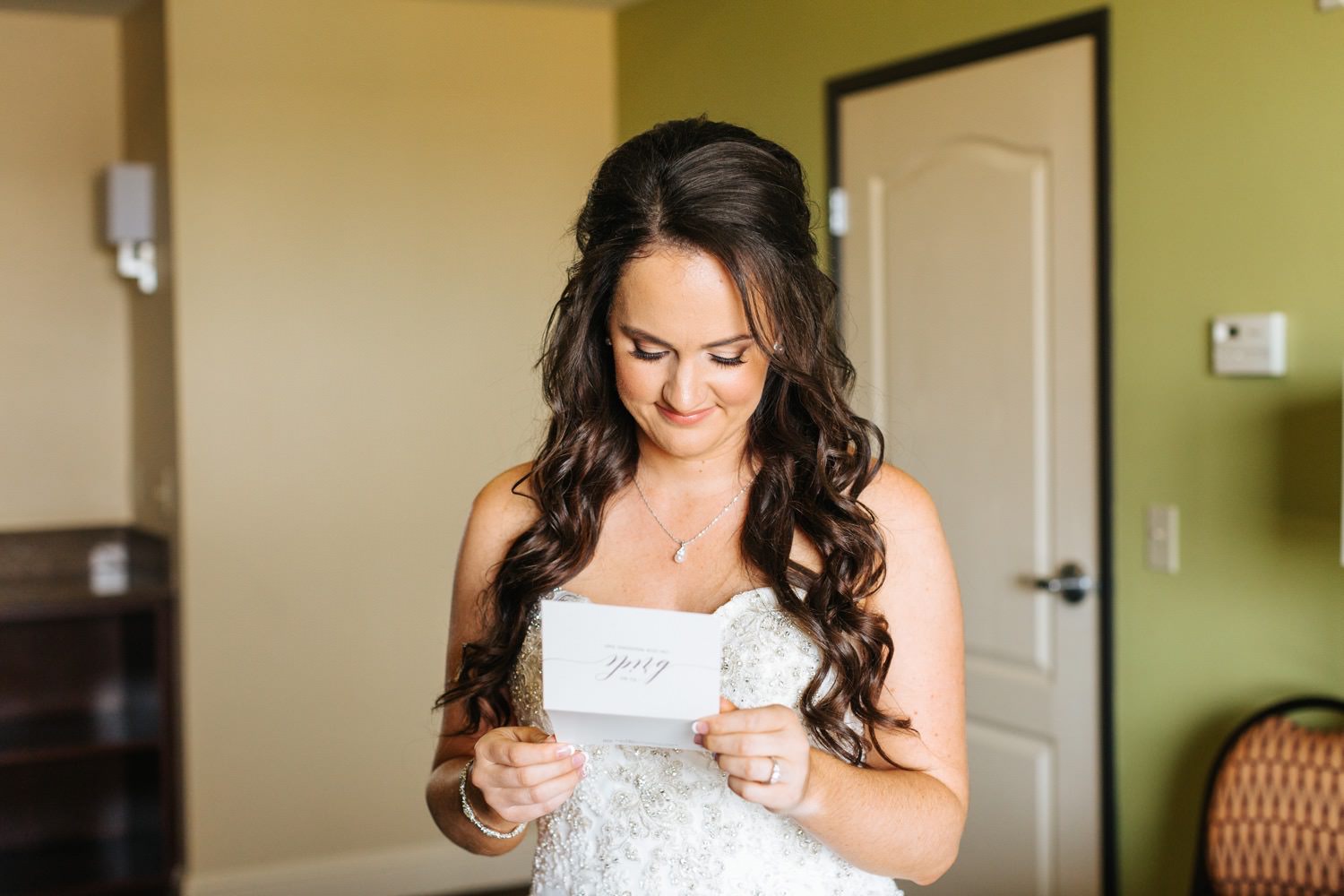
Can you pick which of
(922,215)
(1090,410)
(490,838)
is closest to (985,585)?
(1090,410)

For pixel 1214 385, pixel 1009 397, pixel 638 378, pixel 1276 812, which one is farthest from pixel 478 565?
pixel 1009 397

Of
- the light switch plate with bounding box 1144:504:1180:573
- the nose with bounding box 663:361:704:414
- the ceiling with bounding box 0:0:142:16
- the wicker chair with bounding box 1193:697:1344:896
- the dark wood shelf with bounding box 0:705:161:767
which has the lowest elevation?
the dark wood shelf with bounding box 0:705:161:767

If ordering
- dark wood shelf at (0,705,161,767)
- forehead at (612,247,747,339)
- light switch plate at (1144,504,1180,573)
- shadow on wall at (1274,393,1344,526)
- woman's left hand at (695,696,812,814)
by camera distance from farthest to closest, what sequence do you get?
dark wood shelf at (0,705,161,767)
light switch plate at (1144,504,1180,573)
shadow on wall at (1274,393,1344,526)
forehead at (612,247,747,339)
woman's left hand at (695,696,812,814)

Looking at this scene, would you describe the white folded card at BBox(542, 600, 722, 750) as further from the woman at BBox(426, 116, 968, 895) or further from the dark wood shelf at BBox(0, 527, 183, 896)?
the dark wood shelf at BBox(0, 527, 183, 896)

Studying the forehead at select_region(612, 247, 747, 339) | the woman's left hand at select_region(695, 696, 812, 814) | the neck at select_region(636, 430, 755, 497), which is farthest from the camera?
the neck at select_region(636, 430, 755, 497)

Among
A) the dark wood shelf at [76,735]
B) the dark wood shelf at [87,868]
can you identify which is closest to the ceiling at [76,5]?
the dark wood shelf at [76,735]

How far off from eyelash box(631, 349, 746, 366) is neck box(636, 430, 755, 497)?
217 mm

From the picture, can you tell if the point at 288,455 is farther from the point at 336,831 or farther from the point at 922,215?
the point at 922,215

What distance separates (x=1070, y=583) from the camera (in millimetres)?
3305

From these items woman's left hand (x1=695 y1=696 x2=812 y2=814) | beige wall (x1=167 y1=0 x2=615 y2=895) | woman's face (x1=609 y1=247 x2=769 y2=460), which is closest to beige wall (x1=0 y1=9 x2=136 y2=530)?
beige wall (x1=167 y1=0 x2=615 y2=895)

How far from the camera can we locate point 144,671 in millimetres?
4582

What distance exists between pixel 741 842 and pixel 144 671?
3314 mm

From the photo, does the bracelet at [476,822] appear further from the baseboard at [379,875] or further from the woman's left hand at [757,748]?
the baseboard at [379,875]

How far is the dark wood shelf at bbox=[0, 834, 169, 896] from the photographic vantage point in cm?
433
